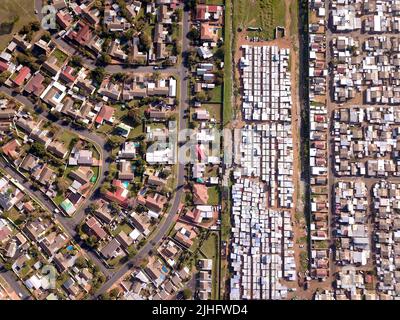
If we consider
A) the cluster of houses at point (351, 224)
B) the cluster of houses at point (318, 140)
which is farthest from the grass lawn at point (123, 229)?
the cluster of houses at point (351, 224)

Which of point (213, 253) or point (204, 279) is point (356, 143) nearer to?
point (213, 253)

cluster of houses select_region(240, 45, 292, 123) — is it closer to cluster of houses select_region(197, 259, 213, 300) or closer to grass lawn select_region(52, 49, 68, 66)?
cluster of houses select_region(197, 259, 213, 300)

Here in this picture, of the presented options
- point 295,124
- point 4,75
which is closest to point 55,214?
point 4,75

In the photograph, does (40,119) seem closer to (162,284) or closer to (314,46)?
(162,284)

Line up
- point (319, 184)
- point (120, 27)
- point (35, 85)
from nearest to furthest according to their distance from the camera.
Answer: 1. point (35, 85)
2. point (319, 184)
3. point (120, 27)

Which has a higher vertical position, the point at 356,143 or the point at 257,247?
the point at 356,143

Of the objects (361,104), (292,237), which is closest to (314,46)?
(361,104)

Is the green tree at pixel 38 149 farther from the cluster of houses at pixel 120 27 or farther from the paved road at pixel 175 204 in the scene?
the paved road at pixel 175 204
